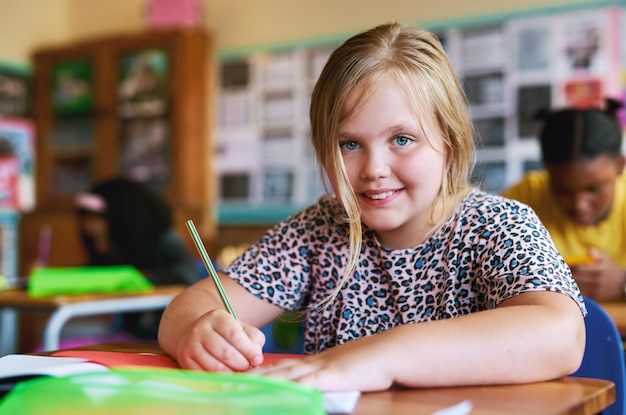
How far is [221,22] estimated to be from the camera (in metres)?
4.36

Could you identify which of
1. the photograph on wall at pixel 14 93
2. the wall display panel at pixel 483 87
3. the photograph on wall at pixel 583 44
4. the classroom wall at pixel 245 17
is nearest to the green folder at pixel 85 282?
the wall display panel at pixel 483 87

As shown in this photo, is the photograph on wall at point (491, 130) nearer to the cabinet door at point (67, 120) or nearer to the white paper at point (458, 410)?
the cabinet door at point (67, 120)

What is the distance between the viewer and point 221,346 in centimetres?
81

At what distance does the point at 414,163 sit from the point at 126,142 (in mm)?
3769

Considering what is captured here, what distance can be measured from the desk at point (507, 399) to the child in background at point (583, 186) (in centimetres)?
136

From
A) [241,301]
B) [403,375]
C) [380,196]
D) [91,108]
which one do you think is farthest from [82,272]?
[91,108]

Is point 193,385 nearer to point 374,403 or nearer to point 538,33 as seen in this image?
point 374,403

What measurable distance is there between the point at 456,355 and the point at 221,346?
251 millimetres

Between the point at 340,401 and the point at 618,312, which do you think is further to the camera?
the point at 618,312

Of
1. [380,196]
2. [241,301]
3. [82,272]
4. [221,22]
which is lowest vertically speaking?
[82,272]

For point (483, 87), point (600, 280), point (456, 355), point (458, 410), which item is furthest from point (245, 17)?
point (458, 410)

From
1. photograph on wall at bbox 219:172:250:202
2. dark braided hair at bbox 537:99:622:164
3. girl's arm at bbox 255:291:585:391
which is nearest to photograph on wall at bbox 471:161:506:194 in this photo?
dark braided hair at bbox 537:99:622:164

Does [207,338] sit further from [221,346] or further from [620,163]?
[620,163]

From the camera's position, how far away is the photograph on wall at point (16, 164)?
15.6 ft
